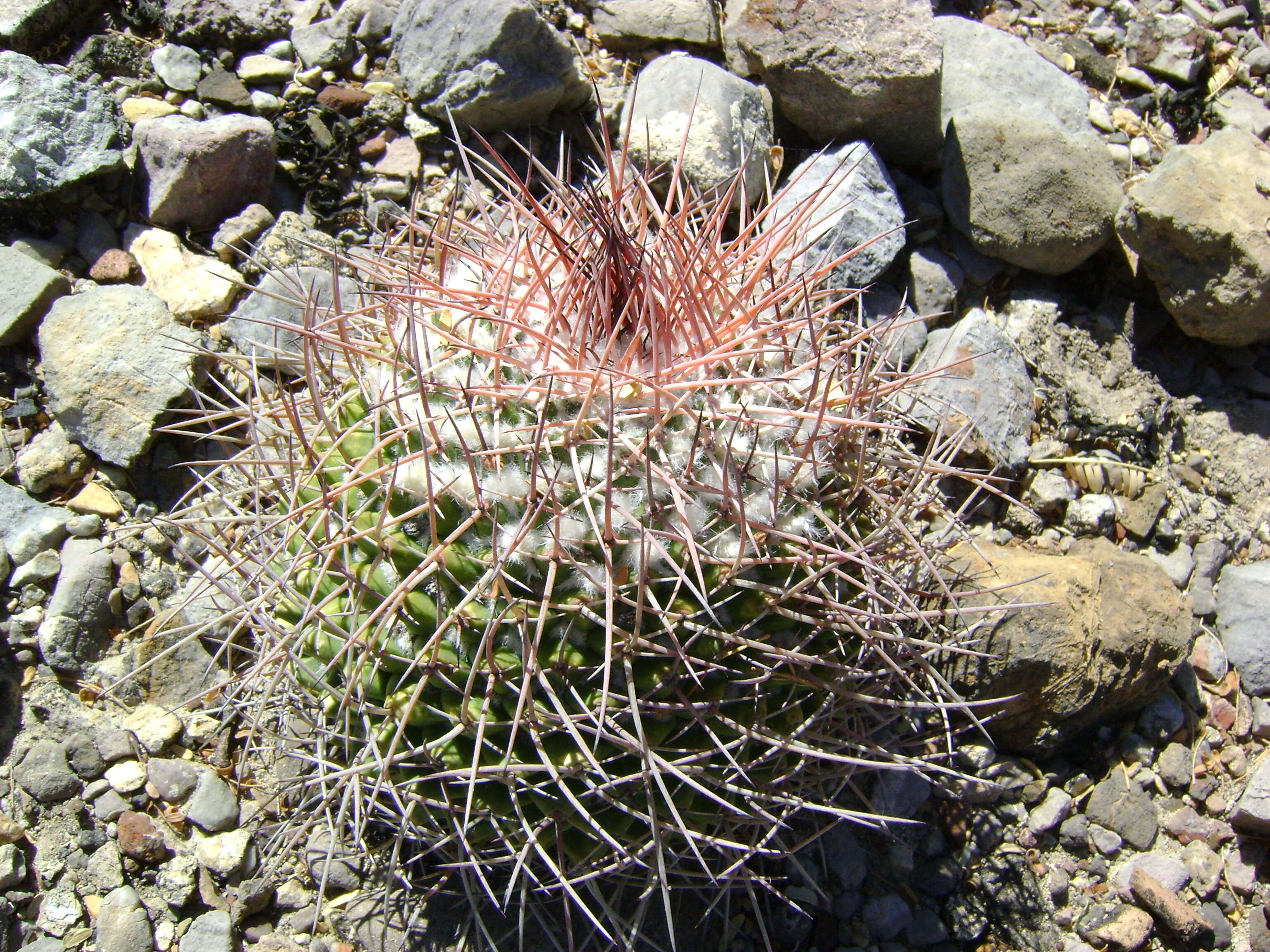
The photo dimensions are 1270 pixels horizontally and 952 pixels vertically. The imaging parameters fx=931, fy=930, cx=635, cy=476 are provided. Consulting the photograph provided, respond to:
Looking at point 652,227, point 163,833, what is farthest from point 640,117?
point 163,833

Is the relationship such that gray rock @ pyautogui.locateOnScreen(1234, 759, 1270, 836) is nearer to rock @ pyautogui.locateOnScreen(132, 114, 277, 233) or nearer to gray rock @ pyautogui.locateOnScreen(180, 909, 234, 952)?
gray rock @ pyautogui.locateOnScreen(180, 909, 234, 952)

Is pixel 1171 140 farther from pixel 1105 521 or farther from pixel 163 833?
pixel 163 833

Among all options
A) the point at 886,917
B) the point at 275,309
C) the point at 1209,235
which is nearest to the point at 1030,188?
the point at 1209,235

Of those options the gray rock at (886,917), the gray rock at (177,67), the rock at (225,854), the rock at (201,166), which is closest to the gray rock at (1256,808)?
the gray rock at (886,917)

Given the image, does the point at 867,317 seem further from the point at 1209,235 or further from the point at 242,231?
the point at 242,231

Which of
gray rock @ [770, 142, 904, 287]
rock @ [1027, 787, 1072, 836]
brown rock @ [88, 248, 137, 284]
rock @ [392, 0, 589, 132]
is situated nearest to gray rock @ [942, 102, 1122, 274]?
gray rock @ [770, 142, 904, 287]
